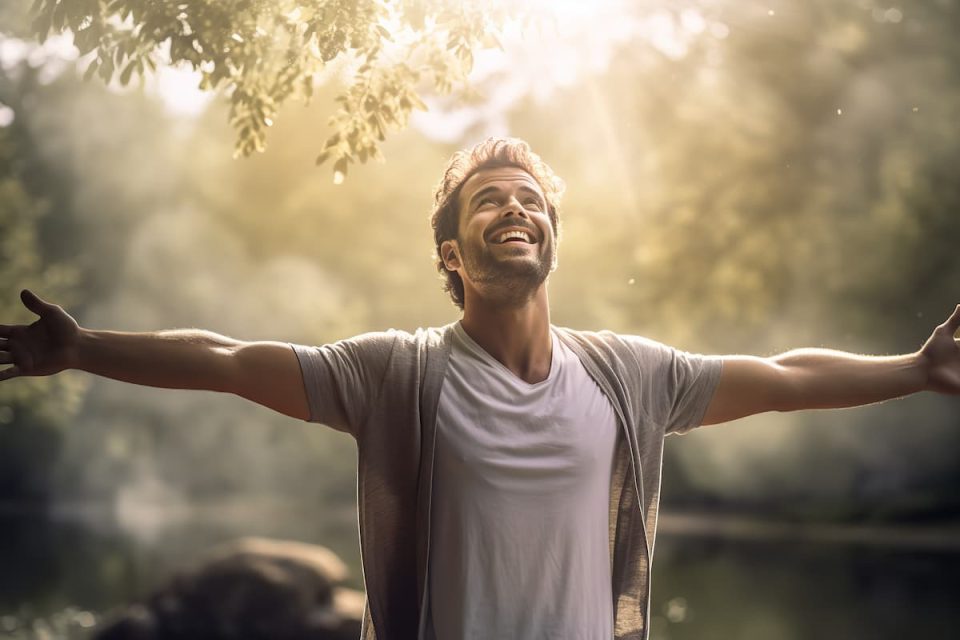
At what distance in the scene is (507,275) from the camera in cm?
305

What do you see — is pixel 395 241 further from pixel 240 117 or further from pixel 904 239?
pixel 240 117

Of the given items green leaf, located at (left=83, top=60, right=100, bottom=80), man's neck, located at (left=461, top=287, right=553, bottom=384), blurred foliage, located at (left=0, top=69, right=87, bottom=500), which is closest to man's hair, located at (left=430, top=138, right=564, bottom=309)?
man's neck, located at (left=461, top=287, right=553, bottom=384)

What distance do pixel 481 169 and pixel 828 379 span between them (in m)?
1.13

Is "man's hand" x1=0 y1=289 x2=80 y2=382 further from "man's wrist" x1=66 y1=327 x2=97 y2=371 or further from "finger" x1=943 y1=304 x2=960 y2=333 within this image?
"finger" x1=943 y1=304 x2=960 y2=333

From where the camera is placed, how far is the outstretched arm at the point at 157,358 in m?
2.63

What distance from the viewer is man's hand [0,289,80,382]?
2623 mm

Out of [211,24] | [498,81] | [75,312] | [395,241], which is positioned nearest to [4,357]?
[211,24]

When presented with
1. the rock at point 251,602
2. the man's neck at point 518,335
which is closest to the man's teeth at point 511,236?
the man's neck at point 518,335

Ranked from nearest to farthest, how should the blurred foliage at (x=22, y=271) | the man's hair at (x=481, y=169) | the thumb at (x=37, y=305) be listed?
the thumb at (x=37, y=305), the man's hair at (x=481, y=169), the blurred foliage at (x=22, y=271)

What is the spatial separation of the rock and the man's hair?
25.5 ft

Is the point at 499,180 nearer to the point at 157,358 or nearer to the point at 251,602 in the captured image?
the point at 157,358

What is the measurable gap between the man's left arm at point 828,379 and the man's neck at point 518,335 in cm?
50

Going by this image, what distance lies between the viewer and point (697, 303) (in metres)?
15.1

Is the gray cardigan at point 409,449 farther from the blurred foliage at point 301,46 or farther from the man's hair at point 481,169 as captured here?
the blurred foliage at point 301,46
